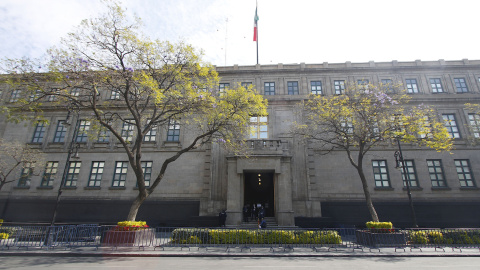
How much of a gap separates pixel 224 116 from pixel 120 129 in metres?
15.6

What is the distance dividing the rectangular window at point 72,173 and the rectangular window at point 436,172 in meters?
35.5

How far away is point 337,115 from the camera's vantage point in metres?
17.3

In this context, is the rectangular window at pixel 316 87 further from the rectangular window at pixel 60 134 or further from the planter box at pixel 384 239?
the rectangular window at pixel 60 134

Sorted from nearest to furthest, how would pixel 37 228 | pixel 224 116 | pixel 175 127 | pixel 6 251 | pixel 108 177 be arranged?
pixel 6 251, pixel 37 228, pixel 224 116, pixel 108 177, pixel 175 127

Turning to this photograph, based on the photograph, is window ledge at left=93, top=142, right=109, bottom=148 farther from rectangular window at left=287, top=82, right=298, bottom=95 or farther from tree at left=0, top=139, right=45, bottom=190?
rectangular window at left=287, top=82, right=298, bottom=95

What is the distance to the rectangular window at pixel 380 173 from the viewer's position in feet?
74.8

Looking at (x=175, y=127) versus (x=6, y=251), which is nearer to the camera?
(x=6, y=251)

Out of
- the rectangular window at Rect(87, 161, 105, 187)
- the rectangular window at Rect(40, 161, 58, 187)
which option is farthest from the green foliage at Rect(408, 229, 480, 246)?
the rectangular window at Rect(40, 161, 58, 187)

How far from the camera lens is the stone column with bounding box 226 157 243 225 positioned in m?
20.1

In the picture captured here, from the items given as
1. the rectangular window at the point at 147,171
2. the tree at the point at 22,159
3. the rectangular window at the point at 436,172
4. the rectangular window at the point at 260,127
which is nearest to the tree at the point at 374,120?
the rectangular window at the point at 436,172

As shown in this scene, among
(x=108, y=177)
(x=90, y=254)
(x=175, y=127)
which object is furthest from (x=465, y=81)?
(x=108, y=177)

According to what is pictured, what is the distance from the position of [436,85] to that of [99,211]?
3753cm

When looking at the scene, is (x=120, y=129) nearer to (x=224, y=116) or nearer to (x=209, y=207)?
(x=209, y=207)

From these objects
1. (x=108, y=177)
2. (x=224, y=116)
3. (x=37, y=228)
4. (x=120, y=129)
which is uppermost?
(x=120, y=129)
